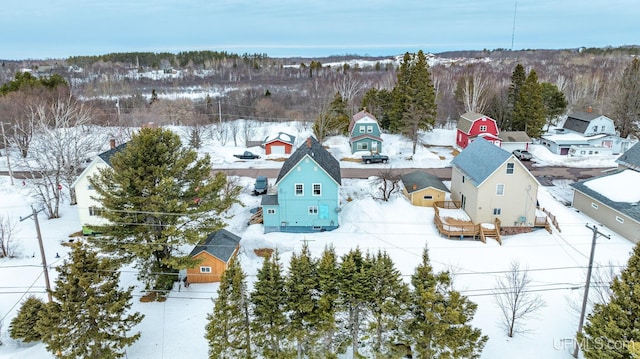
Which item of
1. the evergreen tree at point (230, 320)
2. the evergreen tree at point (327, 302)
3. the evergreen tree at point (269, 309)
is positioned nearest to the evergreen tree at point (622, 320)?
the evergreen tree at point (327, 302)

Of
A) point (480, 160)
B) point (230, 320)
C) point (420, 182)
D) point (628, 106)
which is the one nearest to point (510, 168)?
point (480, 160)

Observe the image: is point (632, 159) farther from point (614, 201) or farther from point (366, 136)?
point (366, 136)

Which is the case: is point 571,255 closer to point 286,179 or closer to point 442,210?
point 442,210

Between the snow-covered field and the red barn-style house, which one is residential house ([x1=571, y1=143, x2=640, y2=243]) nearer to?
the snow-covered field

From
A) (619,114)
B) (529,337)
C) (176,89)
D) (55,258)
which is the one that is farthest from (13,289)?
(176,89)

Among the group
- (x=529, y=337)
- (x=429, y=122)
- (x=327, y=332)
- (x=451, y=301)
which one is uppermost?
(x=429, y=122)

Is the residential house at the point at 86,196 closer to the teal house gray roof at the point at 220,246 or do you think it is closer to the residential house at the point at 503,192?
the teal house gray roof at the point at 220,246
